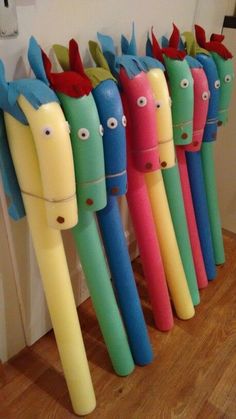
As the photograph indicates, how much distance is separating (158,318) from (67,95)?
2.79ft

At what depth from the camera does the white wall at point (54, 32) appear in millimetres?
776

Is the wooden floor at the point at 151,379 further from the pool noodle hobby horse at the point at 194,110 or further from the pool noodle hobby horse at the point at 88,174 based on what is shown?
the pool noodle hobby horse at the point at 194,110

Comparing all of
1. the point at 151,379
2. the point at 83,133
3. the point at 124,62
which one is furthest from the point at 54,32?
the point at 151,379

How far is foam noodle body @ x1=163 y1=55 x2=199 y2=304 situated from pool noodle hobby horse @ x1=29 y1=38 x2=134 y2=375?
348mm

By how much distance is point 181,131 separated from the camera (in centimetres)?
108

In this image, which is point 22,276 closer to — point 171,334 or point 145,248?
point 145,248

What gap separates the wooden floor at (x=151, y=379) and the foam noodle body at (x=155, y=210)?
11cm

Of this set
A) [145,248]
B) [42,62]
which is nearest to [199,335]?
[145,248]

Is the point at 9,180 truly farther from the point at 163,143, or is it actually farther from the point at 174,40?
the point at 174,40

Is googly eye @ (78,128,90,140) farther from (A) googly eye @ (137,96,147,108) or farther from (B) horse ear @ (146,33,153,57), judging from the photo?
(B) horse ear @ (146,33,153,57)

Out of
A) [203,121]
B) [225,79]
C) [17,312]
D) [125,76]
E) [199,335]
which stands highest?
[125,76]

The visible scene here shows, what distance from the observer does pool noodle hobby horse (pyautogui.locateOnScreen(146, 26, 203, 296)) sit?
3.26ft

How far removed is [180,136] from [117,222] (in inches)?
13.7

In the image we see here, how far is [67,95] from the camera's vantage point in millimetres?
730
